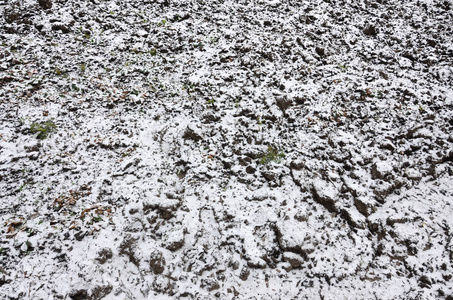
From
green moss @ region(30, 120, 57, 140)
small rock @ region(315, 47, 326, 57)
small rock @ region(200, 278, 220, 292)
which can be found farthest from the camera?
small rock @ region(315, 47, 326, 57)

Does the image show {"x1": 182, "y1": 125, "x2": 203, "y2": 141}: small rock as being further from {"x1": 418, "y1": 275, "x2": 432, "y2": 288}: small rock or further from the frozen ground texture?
{"x1": 418, "y1": 275, "x2": 432, "y2": 288}: small rock

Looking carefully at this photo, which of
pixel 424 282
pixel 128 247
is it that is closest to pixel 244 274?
pixel 128 247

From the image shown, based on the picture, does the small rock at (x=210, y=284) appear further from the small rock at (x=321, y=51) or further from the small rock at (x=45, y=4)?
the small rock at (x=45, y=4)

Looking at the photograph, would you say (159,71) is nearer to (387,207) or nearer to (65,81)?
(65,81)

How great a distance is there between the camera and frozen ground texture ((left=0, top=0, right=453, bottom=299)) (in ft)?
10.3

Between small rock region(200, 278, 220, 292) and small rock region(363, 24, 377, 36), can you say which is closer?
small rock region(200, 278, 220, 292)

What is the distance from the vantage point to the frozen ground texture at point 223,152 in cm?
314

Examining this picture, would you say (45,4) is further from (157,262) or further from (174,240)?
(157,262)

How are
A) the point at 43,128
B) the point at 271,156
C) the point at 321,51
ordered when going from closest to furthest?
the point at 43,128
the point at 271,156
the point at 321,51

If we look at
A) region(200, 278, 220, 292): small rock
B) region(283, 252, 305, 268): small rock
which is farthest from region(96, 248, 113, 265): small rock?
region(283, 252, 305, 268): small rock

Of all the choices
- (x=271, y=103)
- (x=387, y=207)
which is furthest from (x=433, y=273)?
(x=271, y=103)

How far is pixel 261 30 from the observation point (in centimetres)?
582

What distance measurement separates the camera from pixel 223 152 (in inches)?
165

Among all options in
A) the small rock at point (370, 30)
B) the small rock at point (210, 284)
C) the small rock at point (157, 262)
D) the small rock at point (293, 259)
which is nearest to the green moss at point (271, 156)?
the small rock at point (293, 259)
